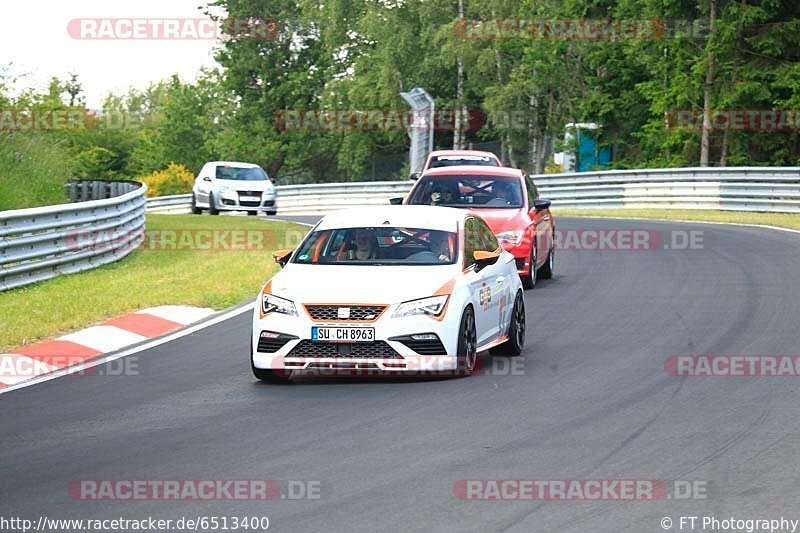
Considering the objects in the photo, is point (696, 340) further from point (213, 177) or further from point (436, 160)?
point (213, 177)

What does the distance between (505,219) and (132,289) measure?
16.8 feet

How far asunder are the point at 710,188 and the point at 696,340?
88.3ft

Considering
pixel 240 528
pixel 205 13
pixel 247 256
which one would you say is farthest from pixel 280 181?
pixel 240 528

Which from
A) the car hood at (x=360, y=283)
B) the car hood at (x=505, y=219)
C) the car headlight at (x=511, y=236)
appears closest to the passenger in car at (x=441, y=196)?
the car hood at (x=505, y=219)

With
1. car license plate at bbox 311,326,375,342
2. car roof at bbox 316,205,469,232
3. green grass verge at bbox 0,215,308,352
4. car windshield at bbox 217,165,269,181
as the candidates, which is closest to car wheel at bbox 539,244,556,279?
green grass verge at bbox 0,215,308,352

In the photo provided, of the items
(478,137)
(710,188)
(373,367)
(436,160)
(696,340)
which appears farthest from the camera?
(478,137)

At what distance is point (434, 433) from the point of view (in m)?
9.71

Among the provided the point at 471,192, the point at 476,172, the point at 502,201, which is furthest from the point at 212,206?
the point at 502,201

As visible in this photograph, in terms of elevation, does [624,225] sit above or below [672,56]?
Result: below

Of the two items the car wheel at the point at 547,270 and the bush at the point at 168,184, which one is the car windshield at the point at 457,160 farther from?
the bush at the point at 168,184

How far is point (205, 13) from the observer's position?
86875 mm

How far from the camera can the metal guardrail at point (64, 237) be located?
18875mm

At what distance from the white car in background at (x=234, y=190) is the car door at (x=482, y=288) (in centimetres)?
2919

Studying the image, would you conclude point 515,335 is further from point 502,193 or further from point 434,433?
point 502,193
